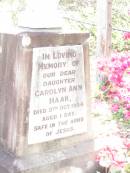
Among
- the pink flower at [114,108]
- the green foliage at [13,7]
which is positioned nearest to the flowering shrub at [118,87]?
the pink flower at [114,108]

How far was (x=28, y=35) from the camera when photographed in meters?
3.03

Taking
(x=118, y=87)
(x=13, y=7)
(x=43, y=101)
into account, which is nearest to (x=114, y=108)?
(x=118, y=87)

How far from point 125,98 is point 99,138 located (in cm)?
87

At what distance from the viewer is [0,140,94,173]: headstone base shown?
3.04 meters

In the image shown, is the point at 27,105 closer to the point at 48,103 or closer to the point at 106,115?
the point at 48,103

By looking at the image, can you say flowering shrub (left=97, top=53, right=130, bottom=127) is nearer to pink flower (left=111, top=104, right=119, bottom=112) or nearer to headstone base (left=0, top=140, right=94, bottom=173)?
pink flower (left=111, top=104, right=119, bottom=112)

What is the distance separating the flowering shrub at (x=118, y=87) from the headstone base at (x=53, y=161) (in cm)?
99

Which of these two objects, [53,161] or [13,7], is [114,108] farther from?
[13,7]

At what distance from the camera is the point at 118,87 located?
456 cm

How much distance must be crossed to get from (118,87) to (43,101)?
155 centimetres

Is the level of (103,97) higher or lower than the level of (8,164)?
lower

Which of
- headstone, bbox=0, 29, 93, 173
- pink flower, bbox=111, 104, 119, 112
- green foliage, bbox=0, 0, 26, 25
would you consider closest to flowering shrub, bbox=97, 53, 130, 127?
pink flower, bbox=111, 104, 119, 112

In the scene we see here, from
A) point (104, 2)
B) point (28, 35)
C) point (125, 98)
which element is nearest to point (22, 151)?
point (28, 35)

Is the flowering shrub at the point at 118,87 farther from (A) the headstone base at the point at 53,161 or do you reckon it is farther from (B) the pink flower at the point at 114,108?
(A) the headstone base at the point at 53,161
